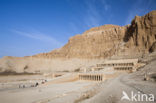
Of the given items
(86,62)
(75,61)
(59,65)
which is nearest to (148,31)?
(86,62)

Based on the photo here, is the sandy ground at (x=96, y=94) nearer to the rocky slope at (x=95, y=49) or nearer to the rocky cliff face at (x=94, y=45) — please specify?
the rocky slope at (x=95, y=49)

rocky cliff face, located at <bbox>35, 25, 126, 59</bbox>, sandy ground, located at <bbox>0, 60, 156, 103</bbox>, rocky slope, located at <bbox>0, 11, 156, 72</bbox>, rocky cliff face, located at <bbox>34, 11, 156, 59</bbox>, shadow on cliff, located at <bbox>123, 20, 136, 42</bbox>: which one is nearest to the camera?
sandy ground, located at <bbox>0, 60, 156, 103</bbox>

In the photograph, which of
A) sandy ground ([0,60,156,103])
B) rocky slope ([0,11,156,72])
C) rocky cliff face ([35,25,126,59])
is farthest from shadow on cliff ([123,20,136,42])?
sandy ground ([0,60,156,103])

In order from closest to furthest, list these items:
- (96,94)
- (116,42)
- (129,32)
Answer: (96,94) < (129,32) < (116,42)

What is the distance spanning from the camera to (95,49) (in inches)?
3127

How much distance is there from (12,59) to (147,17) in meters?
71.7

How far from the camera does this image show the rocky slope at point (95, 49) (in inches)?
2251

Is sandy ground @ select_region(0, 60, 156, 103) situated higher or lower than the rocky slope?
lower

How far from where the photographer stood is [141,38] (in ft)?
191

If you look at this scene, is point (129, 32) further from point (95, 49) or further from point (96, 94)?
point (96, 94)

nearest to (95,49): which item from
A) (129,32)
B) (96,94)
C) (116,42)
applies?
(116,42)

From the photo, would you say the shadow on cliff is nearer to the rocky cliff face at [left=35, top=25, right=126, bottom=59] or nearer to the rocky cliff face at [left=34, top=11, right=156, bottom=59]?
the rocky cliff face at [left=34, top=11, right=156, bottom=59]

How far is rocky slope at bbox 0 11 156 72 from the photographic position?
5719cm

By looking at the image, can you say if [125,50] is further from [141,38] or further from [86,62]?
[86,62]
